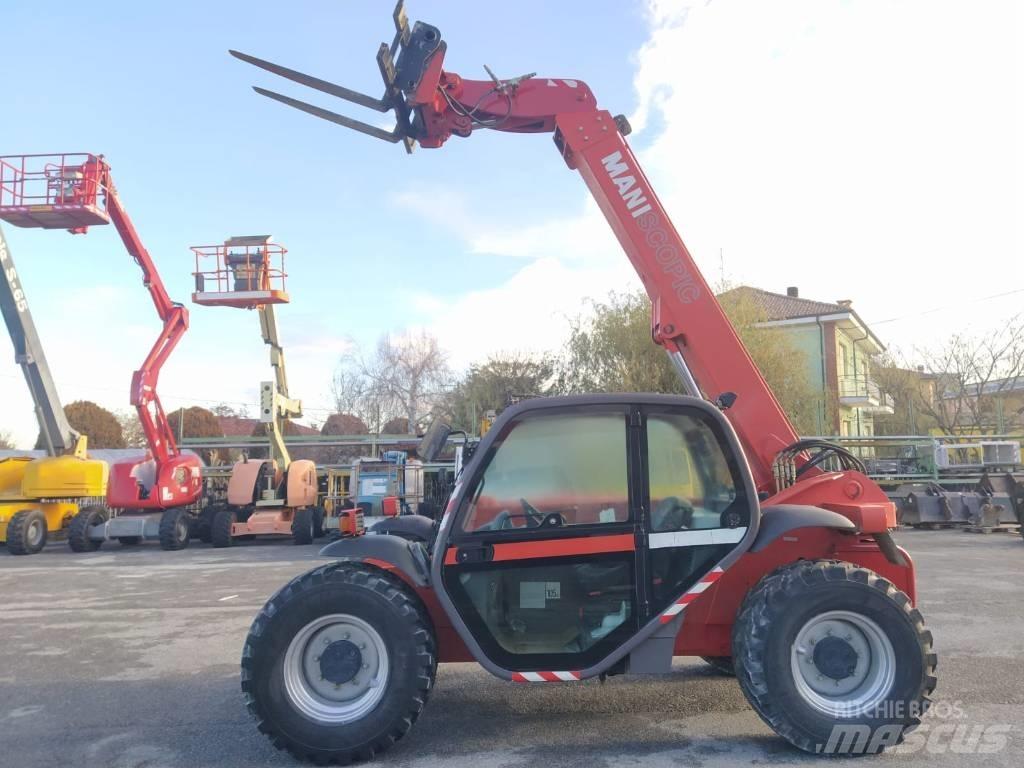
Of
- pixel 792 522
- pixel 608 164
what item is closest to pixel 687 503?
pixel 792 522

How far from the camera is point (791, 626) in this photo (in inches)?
167

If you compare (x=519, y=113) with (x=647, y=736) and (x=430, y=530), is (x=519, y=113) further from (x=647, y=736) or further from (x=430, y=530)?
(x=647, y=736)

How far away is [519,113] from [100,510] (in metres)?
16.0

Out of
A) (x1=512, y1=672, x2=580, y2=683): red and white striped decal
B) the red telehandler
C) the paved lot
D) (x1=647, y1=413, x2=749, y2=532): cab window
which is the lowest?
the paved lot

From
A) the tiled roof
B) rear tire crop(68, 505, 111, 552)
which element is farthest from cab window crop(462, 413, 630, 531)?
the tiled roof

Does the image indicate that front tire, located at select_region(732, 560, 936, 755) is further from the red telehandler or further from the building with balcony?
the building with balcony

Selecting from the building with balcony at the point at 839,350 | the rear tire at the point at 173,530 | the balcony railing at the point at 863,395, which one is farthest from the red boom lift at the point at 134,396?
the balcony railing at the point at 863,395

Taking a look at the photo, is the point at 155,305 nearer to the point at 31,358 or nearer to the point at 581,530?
the point at 31,358

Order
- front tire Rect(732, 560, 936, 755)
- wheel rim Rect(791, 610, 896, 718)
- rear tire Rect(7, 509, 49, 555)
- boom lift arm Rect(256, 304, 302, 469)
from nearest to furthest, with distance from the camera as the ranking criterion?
front tire Rect(732, 560, 936, 755)
wheel rim Rect(791, 610, 896, 718)
rear tire Rect(7, 509, 49, 555)
boom lift arm Rect(256, 304, 302, 469)

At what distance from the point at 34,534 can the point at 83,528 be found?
0.94 meters

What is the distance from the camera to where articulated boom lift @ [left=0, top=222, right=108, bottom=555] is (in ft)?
58.2

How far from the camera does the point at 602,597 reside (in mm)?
4410

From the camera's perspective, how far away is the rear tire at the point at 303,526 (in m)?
17.8

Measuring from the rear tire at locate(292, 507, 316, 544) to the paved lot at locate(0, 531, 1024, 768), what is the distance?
8.59 metres
